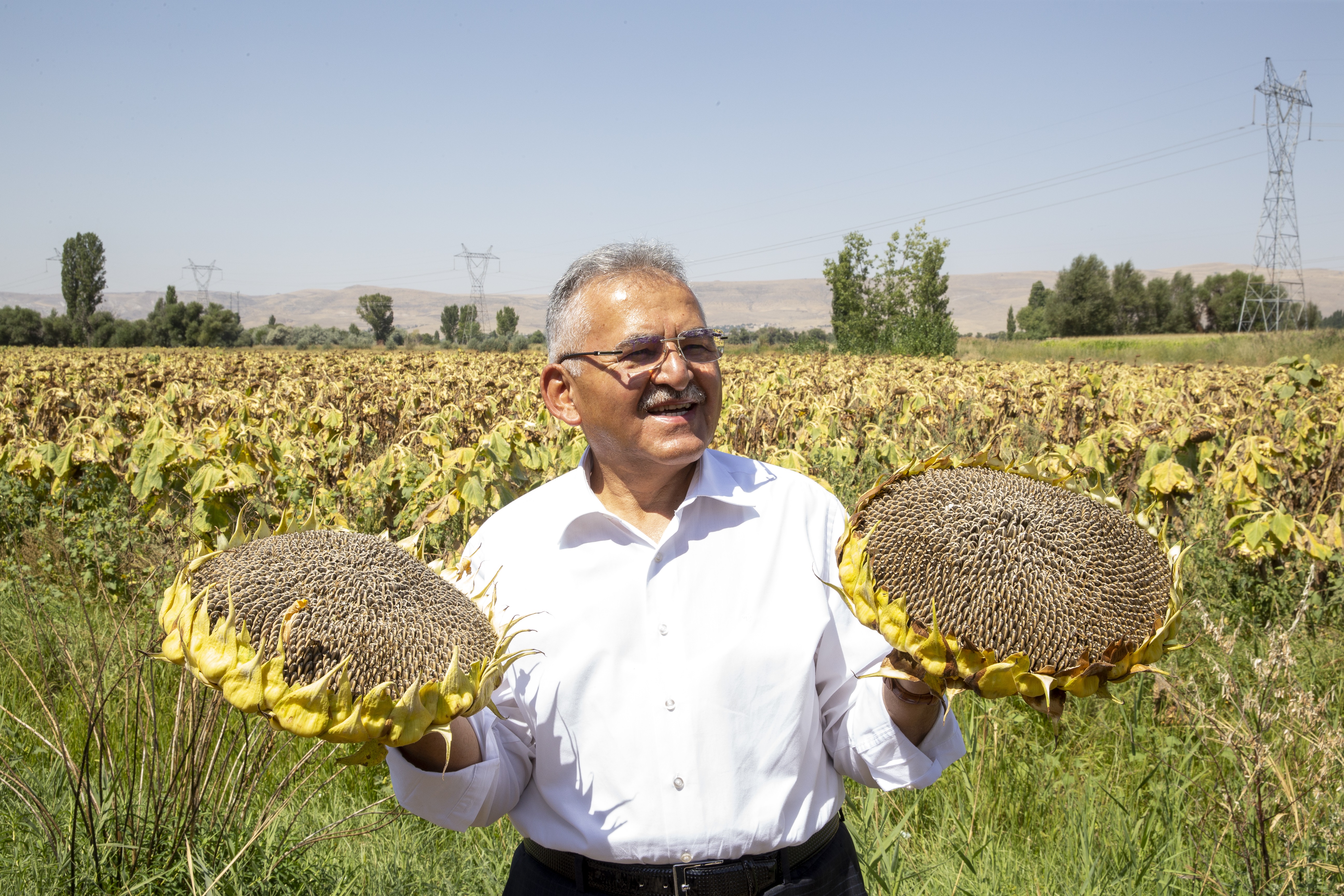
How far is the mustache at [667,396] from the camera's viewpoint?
2143mm

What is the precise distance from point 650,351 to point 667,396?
0.38ft

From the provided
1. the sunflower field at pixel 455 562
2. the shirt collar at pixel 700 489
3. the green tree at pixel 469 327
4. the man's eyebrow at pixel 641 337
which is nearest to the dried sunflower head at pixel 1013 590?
the shirt collar at pixel 700 489

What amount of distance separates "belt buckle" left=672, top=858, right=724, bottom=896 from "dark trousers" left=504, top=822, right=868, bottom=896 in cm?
20

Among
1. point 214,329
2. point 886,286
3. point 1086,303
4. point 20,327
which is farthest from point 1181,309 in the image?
point 20,327

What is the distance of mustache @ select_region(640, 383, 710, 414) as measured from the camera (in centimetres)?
214

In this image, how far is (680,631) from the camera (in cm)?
199

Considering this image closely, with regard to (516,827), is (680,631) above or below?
above

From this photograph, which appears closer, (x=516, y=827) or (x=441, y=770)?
(x=441, y=770)

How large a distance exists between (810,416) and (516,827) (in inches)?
319

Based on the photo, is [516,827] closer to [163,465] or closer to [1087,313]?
[163,465]

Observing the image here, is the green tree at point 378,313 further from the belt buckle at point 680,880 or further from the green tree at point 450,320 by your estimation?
the belt buckle at point 680,880

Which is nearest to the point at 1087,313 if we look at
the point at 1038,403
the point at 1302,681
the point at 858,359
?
the point at 858,359

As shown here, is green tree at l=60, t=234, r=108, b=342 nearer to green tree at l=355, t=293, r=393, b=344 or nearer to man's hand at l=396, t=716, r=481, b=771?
green tree at l=355, t=293, r=393, b=344

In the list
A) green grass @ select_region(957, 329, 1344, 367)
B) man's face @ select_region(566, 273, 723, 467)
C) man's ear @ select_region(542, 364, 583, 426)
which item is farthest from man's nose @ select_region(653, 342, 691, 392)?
green grass @ select_region(957, 329, 1344, 367)
